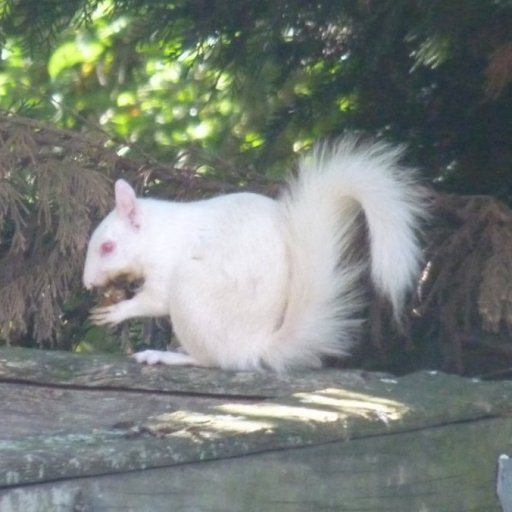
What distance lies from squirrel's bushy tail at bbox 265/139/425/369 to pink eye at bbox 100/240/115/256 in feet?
1.61

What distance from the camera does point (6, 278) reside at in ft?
12.2

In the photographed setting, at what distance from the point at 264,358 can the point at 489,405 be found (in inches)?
34.4

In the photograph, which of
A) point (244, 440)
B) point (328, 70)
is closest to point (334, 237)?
point (328, 70)

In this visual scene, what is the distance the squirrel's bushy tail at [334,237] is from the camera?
10.7 ft

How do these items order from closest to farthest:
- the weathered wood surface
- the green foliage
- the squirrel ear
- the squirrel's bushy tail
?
the weathered wood surface < the squirrel's bushy tail < the squirrel ear < the green foliage

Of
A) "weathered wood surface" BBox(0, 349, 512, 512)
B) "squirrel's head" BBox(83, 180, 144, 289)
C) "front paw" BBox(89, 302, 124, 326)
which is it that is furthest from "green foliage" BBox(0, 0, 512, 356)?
"weathered wood surface" BBox(0, 349, 512, 512)

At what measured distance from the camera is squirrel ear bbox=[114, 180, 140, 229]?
3.52 meters

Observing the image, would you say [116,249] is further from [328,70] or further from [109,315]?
[328,70]

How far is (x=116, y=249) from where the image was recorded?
361 cm

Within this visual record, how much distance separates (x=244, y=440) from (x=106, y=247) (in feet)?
5.22

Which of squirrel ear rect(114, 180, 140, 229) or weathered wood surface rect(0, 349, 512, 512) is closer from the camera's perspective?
weathered wood surface rect(0, 349, 512, 512)

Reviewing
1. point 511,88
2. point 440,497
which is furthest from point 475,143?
point 440,497

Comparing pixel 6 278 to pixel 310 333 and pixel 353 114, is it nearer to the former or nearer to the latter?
pixel 310 333

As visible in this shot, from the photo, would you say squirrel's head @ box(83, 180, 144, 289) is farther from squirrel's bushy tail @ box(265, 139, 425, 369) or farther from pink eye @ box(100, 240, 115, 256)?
squirrel's bushy tail @ box(265, 139, 425, 369)
